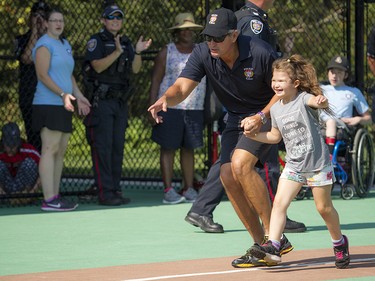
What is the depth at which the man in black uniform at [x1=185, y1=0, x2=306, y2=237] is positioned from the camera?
29.1ft

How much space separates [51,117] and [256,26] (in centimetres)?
339

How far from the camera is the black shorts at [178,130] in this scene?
12.3 metres

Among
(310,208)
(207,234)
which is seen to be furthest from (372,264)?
(310,208)

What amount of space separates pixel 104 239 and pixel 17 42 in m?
3.77

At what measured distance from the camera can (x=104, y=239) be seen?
9.34 metres

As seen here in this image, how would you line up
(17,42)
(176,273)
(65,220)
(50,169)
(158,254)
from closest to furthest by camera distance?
(176,273) → (158,254) → (65,220) → (50,169) → (17,42)

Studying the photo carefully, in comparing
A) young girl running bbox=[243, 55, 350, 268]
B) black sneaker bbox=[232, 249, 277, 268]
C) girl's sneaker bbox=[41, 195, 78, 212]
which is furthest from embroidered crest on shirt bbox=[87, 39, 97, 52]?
black sneaker bbox=[232, 249, 277, 268]

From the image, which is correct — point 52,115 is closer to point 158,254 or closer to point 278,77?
point 158,254

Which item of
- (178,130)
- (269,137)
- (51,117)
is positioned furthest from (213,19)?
(178,130)

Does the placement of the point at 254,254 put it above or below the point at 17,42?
below

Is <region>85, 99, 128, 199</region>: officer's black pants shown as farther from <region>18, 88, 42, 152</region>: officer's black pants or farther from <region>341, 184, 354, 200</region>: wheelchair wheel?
<region>341, 184, 354, 200</region>: wheelchair wheel

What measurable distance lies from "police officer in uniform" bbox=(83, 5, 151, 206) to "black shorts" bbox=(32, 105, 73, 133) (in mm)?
584

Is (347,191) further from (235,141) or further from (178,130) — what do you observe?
(235,141)

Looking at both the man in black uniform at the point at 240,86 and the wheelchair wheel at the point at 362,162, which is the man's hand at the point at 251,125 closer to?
the man in black uniform at the point at 240,86
